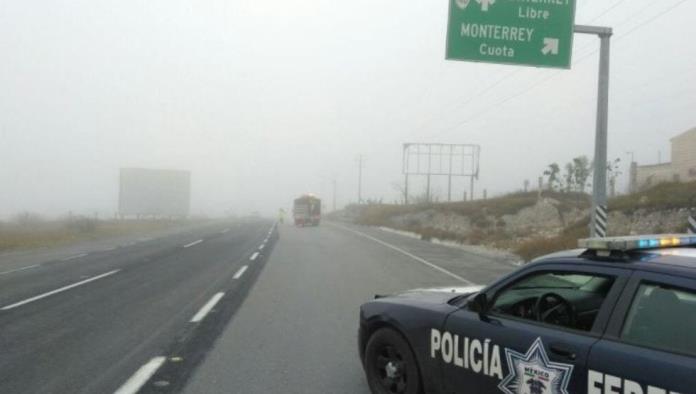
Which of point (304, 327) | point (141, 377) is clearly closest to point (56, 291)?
point (304, 327)

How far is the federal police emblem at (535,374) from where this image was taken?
11.4 feet

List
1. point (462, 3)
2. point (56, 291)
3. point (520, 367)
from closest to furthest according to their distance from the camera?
point (520, 367) → point (56, 291) → point (462, 3)

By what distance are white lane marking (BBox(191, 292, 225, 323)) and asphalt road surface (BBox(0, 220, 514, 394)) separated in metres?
0.04

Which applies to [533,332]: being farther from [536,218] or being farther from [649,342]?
[536,218]

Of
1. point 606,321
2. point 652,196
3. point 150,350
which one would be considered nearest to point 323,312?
point 150,350

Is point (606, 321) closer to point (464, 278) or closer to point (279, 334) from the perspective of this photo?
point (279, 334)

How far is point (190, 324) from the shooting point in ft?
27.2

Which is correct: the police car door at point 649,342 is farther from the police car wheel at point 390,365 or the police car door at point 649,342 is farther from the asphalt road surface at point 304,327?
the asphalt road surface at point 304,327

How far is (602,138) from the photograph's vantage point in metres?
14.9

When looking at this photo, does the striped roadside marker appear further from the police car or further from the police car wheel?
the police car wheel

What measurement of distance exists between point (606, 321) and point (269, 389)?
10.1ft

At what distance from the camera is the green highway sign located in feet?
46.6

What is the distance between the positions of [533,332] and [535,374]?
26 centimetres

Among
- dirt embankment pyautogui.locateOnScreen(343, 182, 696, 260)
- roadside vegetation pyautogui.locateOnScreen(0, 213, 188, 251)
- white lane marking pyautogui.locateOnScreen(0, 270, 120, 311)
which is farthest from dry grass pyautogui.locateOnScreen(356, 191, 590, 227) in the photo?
white lane marking pyautogui.locateOnScreen(0, 270, 120, 311)
